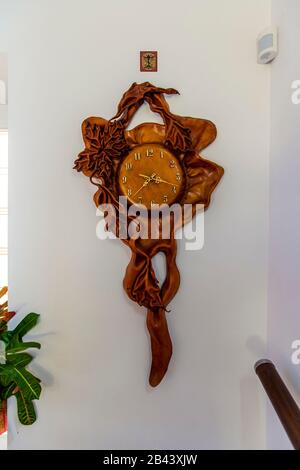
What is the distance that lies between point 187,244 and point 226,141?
1.59 ft

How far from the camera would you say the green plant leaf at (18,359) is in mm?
999

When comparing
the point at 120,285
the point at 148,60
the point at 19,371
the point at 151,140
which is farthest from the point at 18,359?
the point at 148,60

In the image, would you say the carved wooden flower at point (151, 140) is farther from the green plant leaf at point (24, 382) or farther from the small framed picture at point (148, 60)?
the green plant leaf at point (24, 382)

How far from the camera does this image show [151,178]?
1.03m

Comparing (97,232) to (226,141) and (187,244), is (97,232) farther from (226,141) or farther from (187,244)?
(226,141)

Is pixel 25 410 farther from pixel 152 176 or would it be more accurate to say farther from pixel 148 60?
pixel 148 60

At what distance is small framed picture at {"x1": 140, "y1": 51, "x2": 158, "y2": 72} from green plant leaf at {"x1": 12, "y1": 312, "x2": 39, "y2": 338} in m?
1.17

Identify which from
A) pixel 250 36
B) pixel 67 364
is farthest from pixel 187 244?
pixel 250 36

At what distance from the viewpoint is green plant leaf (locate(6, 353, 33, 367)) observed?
100cm

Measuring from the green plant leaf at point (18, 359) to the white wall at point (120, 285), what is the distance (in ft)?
0.31

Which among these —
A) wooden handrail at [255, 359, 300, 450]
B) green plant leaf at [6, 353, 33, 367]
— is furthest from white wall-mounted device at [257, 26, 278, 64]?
green plant leaf at [6, 353, 33, 367]

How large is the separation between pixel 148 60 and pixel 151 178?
0.52 meters

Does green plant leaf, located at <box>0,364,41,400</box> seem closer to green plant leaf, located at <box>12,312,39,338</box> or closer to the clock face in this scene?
green plant leaf, located at <box>12,312,39,338</box>

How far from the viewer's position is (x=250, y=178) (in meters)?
1.09
